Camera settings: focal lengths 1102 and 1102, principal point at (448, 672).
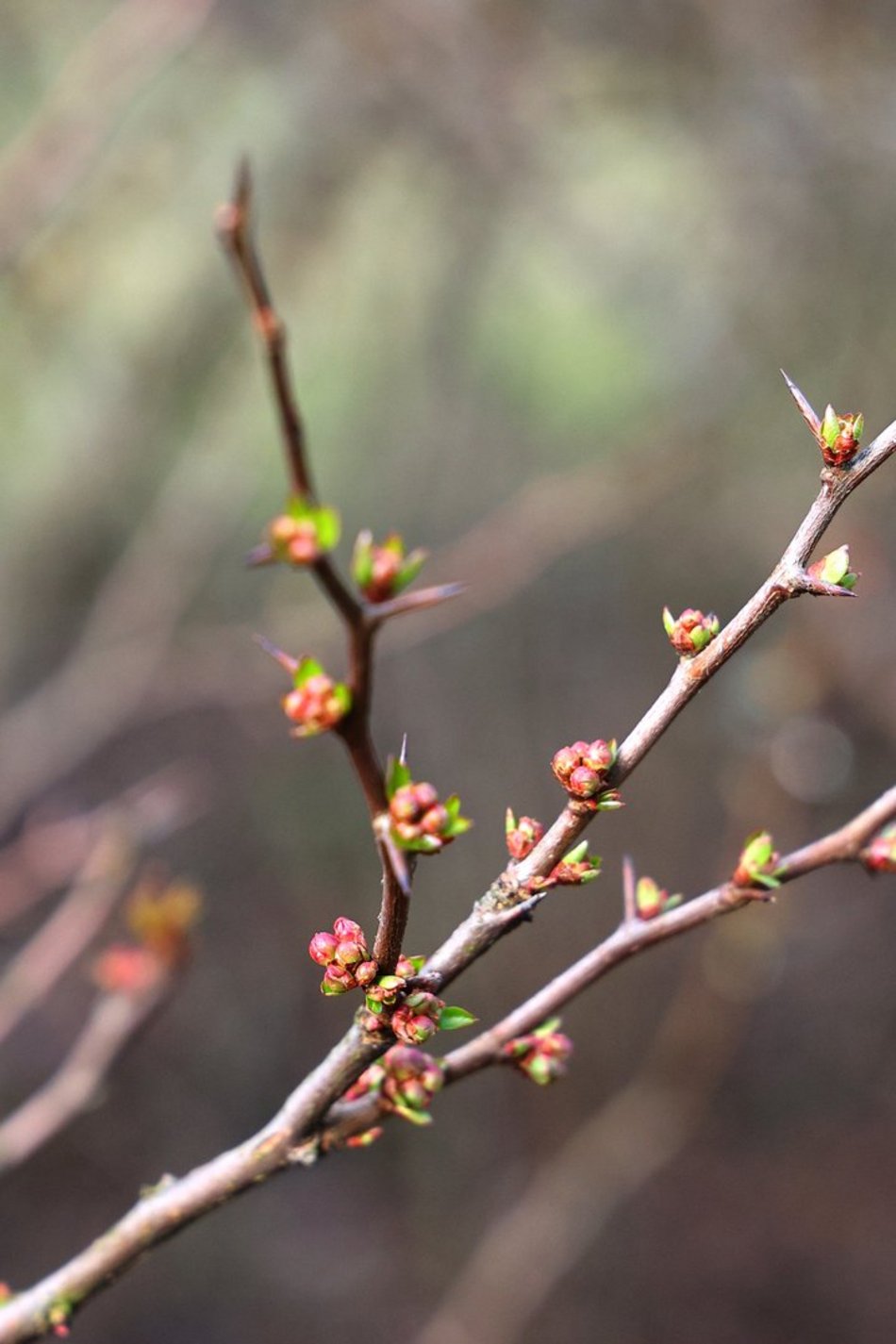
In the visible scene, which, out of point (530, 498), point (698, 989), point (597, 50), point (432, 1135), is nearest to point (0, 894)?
point (432, 1135)

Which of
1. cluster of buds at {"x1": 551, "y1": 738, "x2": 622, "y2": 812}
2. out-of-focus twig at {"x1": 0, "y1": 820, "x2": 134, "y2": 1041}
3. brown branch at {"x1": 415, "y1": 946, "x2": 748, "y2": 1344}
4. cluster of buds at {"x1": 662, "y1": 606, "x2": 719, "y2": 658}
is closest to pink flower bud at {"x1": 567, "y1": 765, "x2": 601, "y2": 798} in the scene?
cluster of buds at {"x1": 551, "y1": 738, "x2": 622, "y2": 812}

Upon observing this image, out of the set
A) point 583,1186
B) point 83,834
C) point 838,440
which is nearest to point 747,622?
point 838,440

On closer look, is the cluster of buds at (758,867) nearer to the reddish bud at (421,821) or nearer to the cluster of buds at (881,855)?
the cluster of buds at (881,855)

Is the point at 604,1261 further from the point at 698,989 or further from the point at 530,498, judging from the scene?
the point at 530,498

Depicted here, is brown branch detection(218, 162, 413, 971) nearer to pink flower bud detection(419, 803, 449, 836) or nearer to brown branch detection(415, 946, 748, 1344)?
pink flower bud detection(419, 803, 449, 836)

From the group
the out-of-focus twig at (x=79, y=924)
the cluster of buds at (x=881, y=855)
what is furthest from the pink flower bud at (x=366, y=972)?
the out-of-focus twig at (x=79, y=924)
